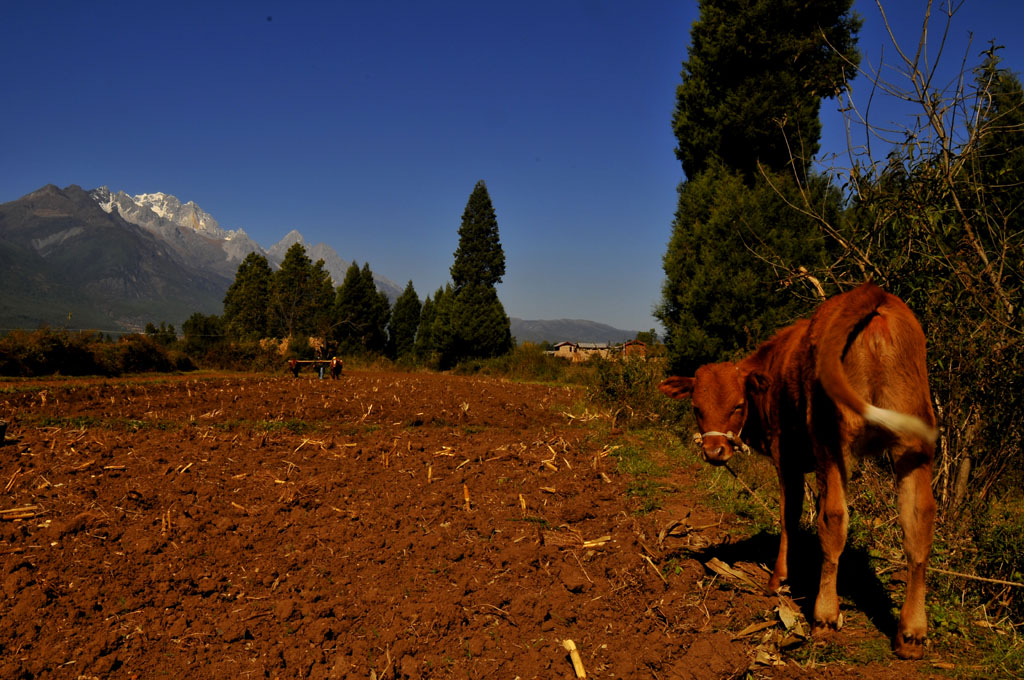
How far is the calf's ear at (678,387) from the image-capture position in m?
4.44

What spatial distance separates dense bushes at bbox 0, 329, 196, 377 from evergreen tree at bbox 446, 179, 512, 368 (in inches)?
703

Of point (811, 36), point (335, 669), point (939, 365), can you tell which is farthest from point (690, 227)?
point (335, 669)

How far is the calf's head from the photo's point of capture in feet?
13.1

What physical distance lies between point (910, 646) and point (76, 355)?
28.0m

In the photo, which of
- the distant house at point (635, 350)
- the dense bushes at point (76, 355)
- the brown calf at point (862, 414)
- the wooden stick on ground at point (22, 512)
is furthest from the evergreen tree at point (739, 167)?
the dense bushes at point (76, 355)

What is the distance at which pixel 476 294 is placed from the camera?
40.4 m

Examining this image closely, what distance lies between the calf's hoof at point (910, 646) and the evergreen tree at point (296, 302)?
4199cm

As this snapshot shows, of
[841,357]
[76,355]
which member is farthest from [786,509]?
[76,355]

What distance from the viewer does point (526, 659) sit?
3668 millimetres

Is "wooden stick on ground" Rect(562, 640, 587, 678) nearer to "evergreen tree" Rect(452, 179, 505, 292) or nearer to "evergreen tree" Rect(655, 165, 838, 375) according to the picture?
"evergreen tree" Rect(655, 165, 838, 375)

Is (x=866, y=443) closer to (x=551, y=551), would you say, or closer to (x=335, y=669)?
(x=551, y=551)

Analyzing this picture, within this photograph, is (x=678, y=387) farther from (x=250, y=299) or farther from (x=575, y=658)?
(x=250, y=299)

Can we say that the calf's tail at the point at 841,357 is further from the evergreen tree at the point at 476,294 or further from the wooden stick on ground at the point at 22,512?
the evergreen tree at the point at 476,294

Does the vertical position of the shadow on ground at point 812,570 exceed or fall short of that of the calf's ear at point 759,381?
it falls short
